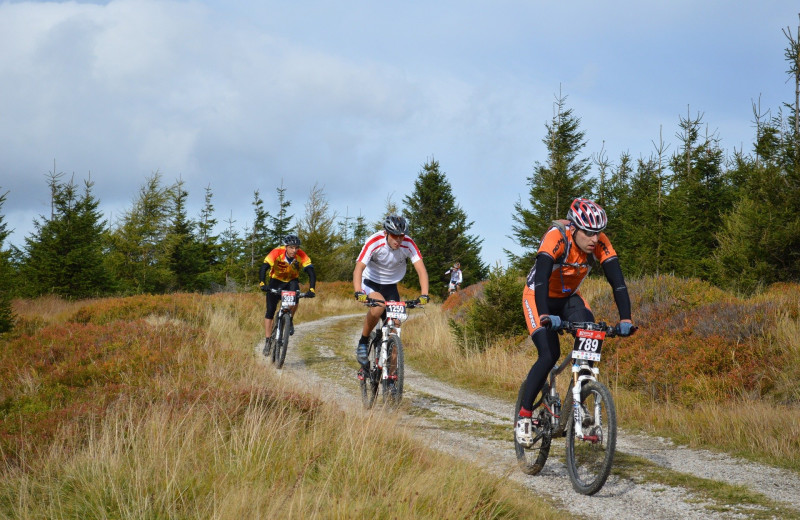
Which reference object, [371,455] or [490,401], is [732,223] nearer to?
[490,401]

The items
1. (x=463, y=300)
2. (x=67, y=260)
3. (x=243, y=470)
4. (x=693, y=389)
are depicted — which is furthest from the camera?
(x=67, y=260)

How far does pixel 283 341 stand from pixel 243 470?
756 cm

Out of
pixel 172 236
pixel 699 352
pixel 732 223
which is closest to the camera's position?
pixel 699 352

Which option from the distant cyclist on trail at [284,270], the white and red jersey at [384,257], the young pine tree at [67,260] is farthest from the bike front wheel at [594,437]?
the young pine tree at [67,260]

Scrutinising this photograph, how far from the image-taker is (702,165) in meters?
32.4

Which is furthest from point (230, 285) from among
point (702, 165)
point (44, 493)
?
point (44, 493)

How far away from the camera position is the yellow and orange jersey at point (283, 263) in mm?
11688

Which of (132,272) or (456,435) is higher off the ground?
(132,272)

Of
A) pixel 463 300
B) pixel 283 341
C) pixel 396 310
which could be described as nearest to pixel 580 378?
pixel 396 310

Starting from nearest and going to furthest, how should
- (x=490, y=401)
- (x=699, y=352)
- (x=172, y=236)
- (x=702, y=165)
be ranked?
1. (x=699, y=352)
2. (x=490, y=401)
3. (x=702, y=165)
4. (x=172, y=236)

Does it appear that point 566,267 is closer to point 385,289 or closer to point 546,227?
point 385,289

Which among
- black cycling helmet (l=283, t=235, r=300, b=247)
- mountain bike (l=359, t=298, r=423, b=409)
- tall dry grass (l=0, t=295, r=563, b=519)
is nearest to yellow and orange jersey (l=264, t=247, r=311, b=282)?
black cycling helmet (l=283, t=235, r=300, b=247)

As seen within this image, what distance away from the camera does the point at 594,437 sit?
14.5ft

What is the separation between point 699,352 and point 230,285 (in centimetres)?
3604
